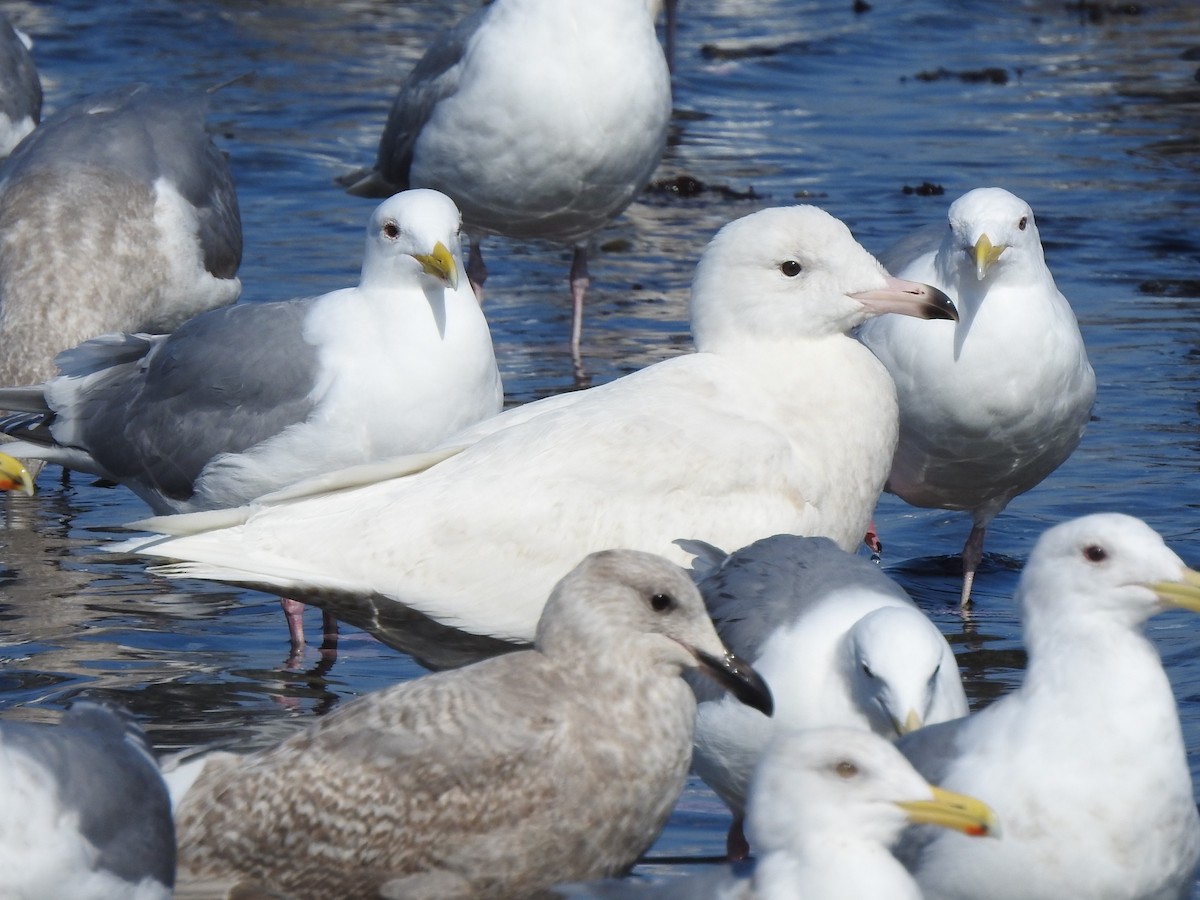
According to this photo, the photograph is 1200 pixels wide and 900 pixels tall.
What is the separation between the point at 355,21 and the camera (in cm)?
1895

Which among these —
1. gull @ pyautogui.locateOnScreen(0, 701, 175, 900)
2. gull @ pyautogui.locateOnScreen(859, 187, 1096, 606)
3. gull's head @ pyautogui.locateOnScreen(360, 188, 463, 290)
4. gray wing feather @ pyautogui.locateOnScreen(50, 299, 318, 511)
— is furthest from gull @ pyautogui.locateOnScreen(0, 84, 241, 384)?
gull @ pyautogui.locateOnScreen(0, 701, 175, 900)

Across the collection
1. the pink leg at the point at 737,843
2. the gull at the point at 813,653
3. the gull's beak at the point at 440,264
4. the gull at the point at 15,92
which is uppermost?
the gull's beak at the point at 440,264

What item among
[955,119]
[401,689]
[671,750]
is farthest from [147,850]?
[955,119]

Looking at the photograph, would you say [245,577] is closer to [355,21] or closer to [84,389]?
[84,389]

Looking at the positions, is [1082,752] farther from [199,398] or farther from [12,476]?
[199,398]

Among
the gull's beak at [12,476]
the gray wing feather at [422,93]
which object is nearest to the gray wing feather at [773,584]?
the gull's beak at [12,476]

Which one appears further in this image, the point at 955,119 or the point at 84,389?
the point at 955,119

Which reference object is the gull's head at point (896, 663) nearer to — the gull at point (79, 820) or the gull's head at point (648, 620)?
the gull's head at point (648, 620)

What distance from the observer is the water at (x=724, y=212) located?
7.05 m

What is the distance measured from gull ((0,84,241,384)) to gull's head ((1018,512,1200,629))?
5.05 metres

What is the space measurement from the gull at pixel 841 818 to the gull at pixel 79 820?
123 cm

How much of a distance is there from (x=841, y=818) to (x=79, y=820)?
1.66 meters

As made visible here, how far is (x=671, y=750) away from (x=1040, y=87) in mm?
12220

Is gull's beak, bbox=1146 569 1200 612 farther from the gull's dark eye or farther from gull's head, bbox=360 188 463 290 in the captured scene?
gull's head, bbox=360 188 463 290
